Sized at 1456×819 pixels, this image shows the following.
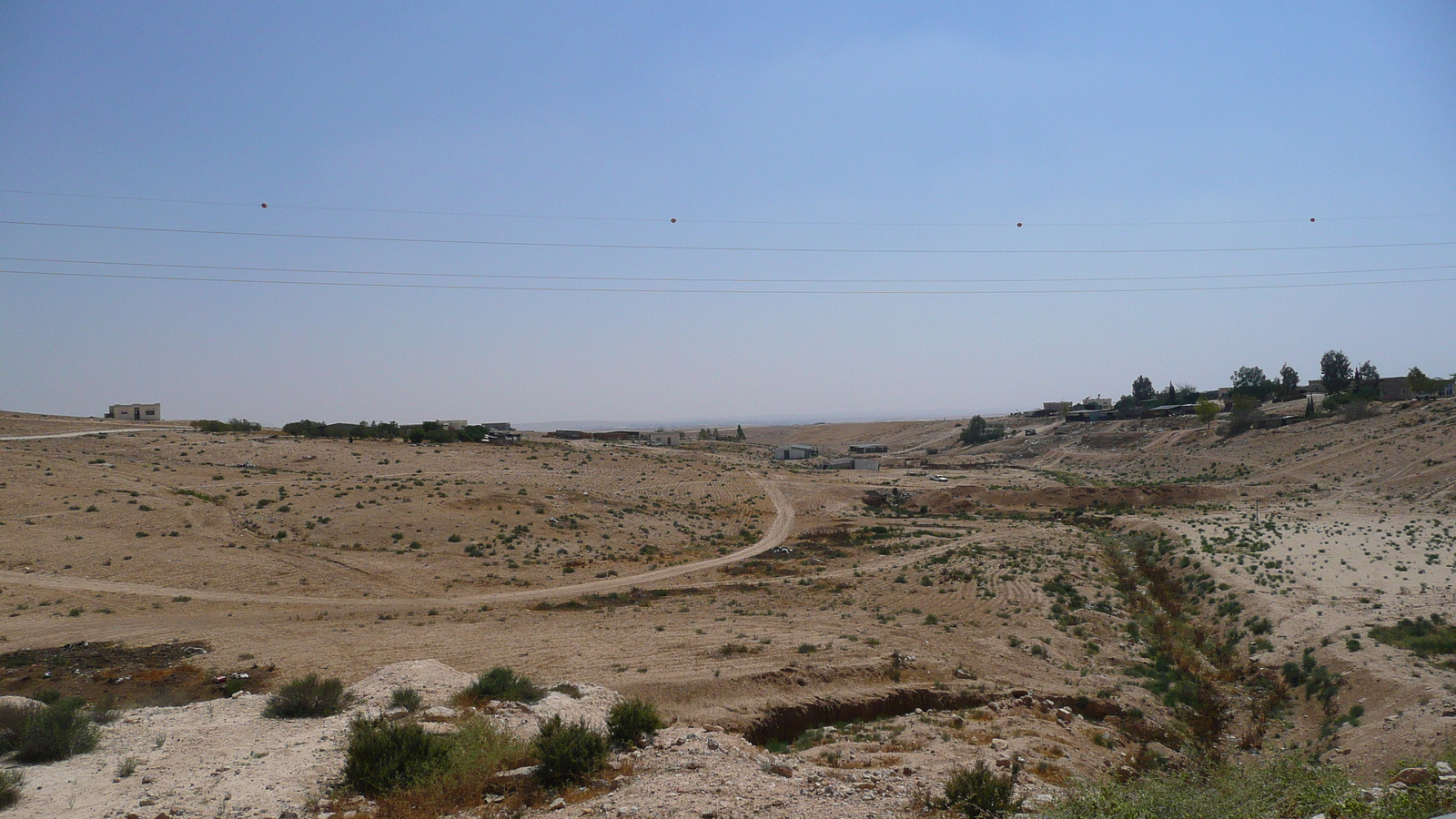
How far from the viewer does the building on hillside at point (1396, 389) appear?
8803 centimetres

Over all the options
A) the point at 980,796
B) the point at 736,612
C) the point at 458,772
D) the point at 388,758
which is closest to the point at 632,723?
the point at 458,772

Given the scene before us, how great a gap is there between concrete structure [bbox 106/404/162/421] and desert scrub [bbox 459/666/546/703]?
303 ft

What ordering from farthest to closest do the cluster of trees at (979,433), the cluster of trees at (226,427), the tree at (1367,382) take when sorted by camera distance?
the cluster of trees at (979,433) < the tree at (1367,382) < the cluster of trees at (226,427)

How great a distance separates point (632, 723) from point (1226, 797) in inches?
381

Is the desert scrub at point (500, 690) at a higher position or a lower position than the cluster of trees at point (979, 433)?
lower

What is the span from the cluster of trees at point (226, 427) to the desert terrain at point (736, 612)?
27.0 feet

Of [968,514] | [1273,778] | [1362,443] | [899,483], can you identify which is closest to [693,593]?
[1273,778]

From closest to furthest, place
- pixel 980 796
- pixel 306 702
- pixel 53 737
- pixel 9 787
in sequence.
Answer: pixel 9 787
pixel 980 796
pixel 53 737
pixel 306 702

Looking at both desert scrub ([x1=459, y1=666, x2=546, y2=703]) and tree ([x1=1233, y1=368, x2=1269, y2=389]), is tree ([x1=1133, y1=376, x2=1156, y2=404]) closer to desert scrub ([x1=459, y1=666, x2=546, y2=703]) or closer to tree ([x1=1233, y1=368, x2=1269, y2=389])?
tree ([x1=1233, y1=368, x2=1269, y2=389])

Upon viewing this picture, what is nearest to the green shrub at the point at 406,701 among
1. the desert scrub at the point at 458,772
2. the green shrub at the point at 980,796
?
the desert scrub at the point at 458,772

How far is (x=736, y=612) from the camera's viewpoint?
27.9 m

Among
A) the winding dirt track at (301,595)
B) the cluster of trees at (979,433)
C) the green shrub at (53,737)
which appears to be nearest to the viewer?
the green shrub at (53,737)

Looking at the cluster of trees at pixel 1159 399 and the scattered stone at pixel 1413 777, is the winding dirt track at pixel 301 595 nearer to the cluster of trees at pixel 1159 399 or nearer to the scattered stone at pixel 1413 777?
the scattered stone at pixel 1413 777

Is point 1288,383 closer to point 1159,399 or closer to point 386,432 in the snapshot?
point 1159,399
